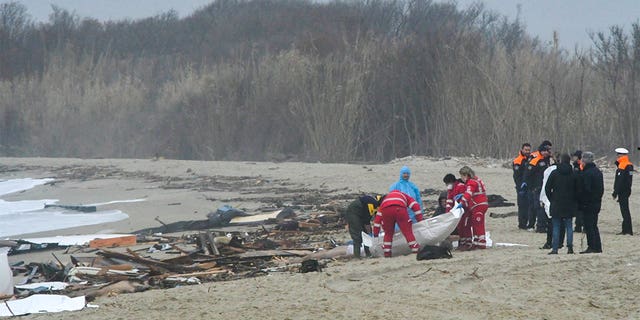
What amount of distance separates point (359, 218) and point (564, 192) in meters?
2.70

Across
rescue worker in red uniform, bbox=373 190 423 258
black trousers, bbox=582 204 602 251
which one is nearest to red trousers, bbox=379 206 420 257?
rescue worker in red uniform, bbox=373 190 423 258

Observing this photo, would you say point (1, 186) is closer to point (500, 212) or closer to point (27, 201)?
point (27, 201)

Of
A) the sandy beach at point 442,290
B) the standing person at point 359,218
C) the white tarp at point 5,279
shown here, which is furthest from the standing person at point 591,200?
the white tarp at point 5,279

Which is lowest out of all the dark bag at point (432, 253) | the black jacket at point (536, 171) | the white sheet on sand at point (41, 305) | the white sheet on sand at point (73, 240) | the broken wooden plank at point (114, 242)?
the white sheet on sand at point (41, 305)

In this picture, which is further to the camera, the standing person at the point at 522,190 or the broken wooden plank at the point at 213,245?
the standing person at the point at 522,190

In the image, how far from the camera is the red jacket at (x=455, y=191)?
15203 mm

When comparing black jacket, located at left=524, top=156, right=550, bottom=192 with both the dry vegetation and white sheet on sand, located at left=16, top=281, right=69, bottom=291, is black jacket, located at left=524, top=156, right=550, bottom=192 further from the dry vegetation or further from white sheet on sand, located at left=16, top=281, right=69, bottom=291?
the dry vegetation

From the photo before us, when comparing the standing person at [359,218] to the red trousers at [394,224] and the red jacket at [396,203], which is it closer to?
the red jacket at [396,203]

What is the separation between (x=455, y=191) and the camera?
15328mm

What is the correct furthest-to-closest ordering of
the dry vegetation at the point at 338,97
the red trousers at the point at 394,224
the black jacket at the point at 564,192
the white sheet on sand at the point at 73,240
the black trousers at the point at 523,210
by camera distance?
the dry vegetation at the point at 338,97 → the white sheet on sand at the point at 73,240 → the black trousers at the point at 523,210 → the red trousers at the point at 394,224 → the black jacket at the point at 564,192

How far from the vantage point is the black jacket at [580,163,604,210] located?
1400 cm

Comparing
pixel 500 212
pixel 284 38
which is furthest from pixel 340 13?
pixel 500 212

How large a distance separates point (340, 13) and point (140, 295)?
60261 millimetres

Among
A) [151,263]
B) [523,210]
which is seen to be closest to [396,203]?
[151,263]
